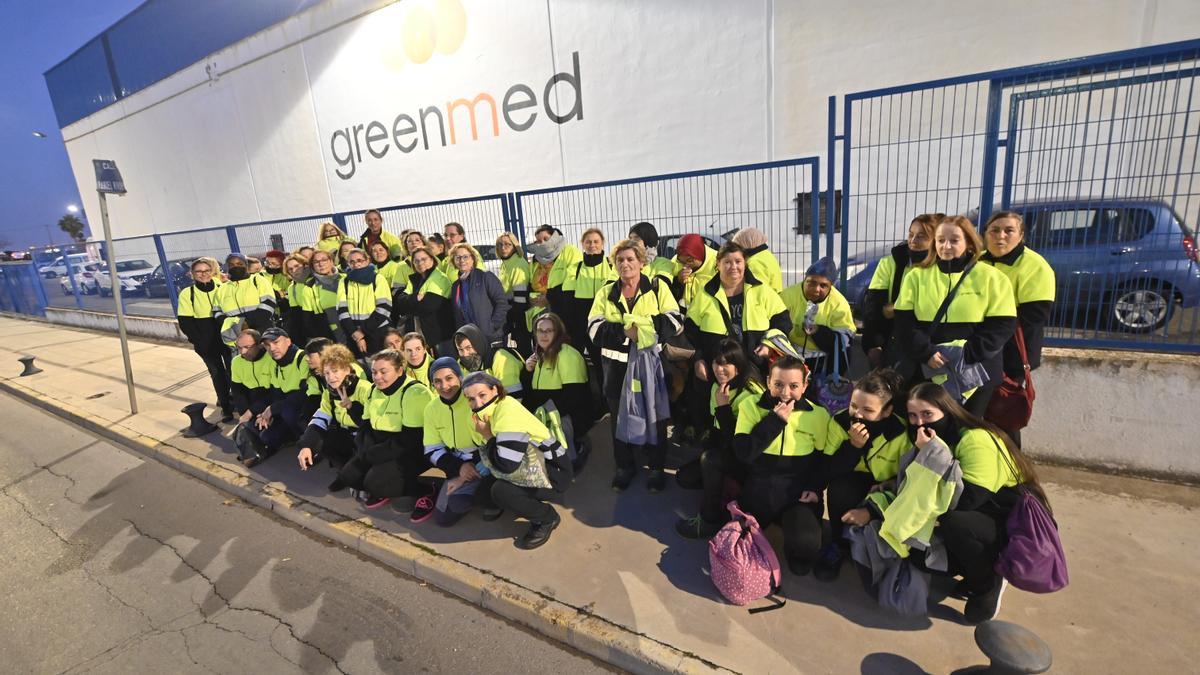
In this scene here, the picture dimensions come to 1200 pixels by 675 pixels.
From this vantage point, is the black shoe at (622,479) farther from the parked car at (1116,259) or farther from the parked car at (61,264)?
the parked car at (61,264)

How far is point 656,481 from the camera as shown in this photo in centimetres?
435

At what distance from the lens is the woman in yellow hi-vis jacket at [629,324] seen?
421 cm

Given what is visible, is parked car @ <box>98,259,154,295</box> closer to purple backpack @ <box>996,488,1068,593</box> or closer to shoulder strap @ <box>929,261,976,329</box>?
shoulder strap @ <box>929,261,976,329</box>

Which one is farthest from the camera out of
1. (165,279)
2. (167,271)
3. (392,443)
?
(165,279)

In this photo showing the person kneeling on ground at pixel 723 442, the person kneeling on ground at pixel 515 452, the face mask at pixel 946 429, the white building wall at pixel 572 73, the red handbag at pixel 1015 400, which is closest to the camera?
the face mask at pixel 946 429

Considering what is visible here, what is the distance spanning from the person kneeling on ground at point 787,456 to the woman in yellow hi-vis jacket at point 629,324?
988 millimetres

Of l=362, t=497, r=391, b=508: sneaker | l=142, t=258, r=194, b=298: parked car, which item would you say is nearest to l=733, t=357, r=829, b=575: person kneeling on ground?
A: l=362, t=497, r=391, b=508: sneaker

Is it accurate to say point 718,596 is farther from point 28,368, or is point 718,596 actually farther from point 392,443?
point 28,368

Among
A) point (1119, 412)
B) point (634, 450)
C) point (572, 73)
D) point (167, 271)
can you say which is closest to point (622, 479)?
point (634, 450)

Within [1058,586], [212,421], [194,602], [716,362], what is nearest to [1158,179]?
[1058,586]

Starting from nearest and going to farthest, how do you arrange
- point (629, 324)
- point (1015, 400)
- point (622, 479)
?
point (1015, 400) < point (629, 324) < point (622, 479)

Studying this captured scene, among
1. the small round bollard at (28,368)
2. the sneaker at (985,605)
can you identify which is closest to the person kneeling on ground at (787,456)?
the sneaker at (985,605)

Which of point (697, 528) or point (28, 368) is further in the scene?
point (28, 368)

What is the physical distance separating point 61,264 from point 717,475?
878 inches
